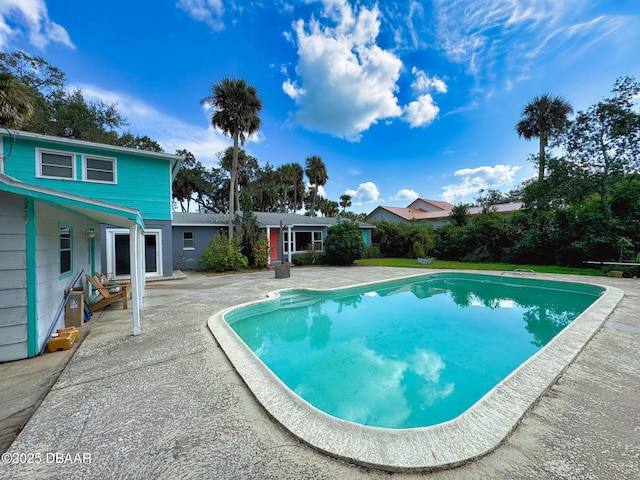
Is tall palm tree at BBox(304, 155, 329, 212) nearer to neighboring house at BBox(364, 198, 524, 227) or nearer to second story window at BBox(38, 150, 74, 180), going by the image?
neighboring house at BBox(364, 198, 524, 227)

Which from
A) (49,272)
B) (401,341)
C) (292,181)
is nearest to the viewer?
(49,272)

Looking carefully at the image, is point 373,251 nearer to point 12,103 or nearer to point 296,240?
point 296,240

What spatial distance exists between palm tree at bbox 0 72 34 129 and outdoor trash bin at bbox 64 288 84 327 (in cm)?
784

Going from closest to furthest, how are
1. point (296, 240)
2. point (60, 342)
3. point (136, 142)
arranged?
point (60, 342) → point (296, 240) → point (136, 142)

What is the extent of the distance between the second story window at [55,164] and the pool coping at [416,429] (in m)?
10.8

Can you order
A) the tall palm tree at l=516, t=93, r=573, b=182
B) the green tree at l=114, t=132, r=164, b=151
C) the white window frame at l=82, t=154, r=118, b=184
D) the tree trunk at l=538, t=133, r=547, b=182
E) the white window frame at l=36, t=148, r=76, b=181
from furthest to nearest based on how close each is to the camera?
1. the green tree at l=114, t=132, r=164, b=151
2. the tall palm tree at l=516, t=93, r=573, b=182
3. the tree trunk at l=538, t=133, r=547, b=182
4. the white window frame at l=82, t=154, r=118, b=184
5. the white window frame at l=36, t=148, r=76, b=181

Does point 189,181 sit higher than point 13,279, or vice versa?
point 189,181

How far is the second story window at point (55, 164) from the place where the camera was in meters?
9.09

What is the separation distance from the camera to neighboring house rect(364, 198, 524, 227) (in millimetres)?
27164

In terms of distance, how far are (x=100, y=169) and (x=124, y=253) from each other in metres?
3.37

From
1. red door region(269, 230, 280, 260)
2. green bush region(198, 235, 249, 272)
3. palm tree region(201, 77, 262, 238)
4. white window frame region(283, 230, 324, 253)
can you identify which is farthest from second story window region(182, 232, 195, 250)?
white window frame region(283, 230, 324, 253)

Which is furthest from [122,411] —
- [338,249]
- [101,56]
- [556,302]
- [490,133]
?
[490,133]

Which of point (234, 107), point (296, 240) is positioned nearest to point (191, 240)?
point (296, 240)

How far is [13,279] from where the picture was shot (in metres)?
3.62
